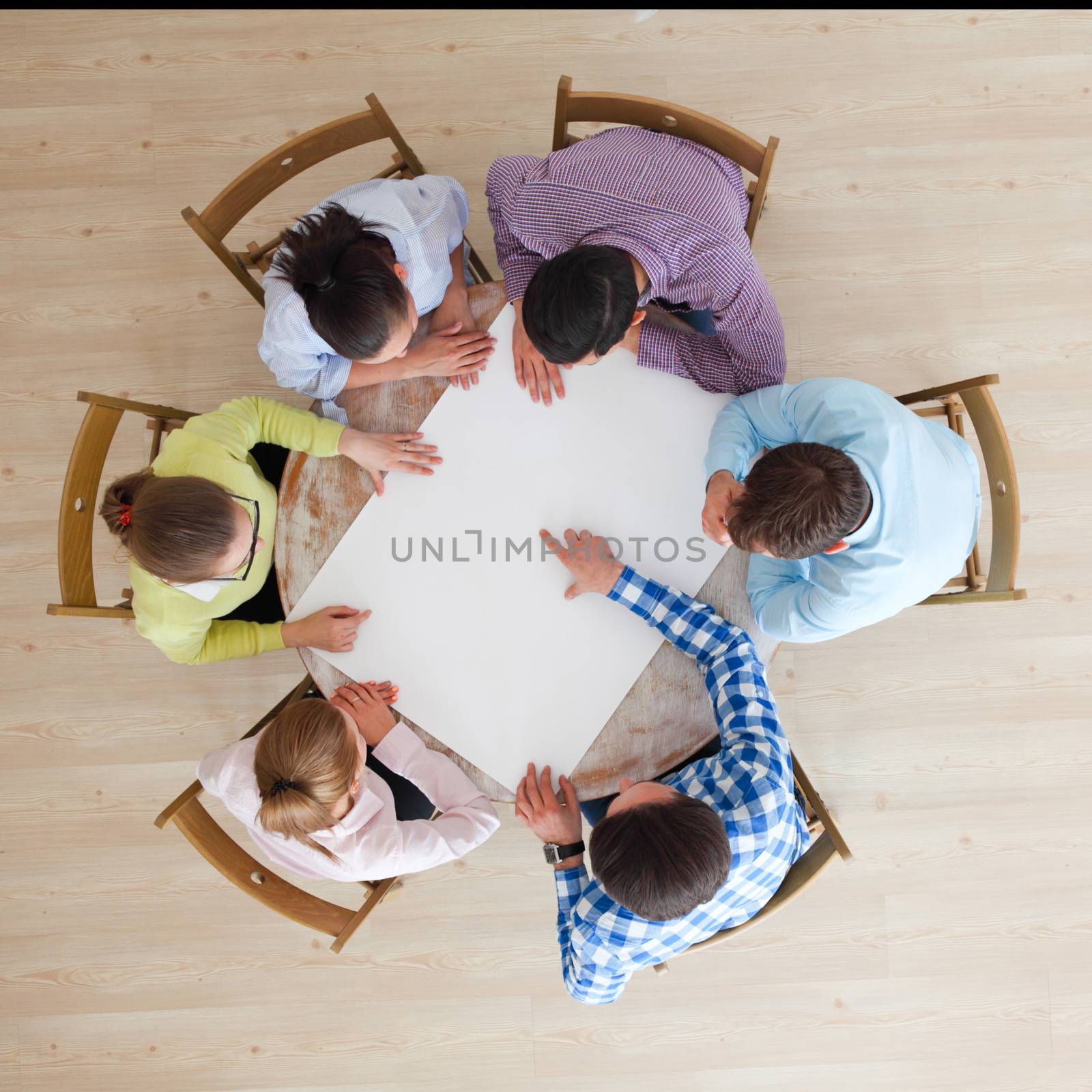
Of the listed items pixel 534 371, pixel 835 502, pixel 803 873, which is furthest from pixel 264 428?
pixel 803 873

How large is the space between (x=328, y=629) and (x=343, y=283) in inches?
21.9

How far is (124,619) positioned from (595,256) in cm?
149

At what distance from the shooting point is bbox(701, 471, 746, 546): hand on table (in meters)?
1.23

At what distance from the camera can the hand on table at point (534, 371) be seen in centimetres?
134

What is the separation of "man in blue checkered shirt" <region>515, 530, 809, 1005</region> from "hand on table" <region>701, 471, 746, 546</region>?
0.39ft

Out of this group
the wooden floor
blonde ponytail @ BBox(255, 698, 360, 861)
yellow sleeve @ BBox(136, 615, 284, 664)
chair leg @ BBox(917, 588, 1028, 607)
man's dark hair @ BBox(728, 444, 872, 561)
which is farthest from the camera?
the wooden floor

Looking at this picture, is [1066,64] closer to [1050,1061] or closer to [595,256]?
[595,256]

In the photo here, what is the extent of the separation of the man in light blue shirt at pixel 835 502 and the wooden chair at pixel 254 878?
34.6 inches

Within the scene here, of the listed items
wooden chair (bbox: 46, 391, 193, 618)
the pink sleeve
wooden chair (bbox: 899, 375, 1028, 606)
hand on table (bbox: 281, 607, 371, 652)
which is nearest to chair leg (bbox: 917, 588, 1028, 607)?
wooden chair (bbox: 899, 375, 1028, 606)

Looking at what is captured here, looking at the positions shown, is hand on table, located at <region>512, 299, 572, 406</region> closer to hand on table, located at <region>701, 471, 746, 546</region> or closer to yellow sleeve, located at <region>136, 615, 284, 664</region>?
hand on table, located at <region>701, 471, 746, 546</region>

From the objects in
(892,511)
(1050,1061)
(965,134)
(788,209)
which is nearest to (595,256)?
(892,511)

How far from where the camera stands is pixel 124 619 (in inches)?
75.9

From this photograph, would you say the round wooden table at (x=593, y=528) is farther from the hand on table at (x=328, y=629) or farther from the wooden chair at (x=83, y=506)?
the wooden chair at (x=83, y=506)

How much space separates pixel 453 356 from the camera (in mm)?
1358
